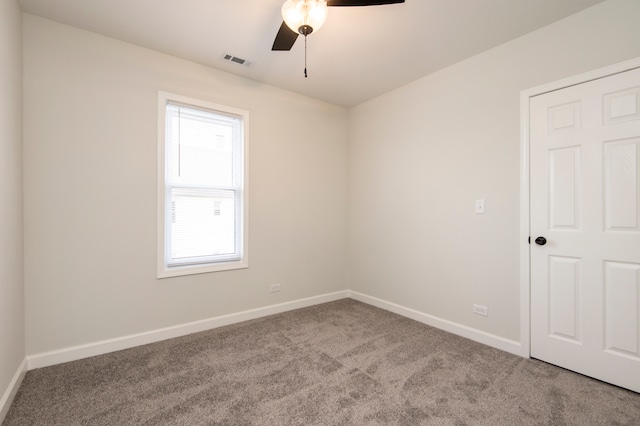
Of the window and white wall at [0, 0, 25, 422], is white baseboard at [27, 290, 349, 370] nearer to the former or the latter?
white wall at [0, 0, 25, 422]

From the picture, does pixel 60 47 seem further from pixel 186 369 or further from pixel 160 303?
pixel 186 369

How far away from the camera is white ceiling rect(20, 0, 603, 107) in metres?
2.17

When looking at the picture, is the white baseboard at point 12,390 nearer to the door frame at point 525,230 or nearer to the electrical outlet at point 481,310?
the electrical outlet at point 481,310

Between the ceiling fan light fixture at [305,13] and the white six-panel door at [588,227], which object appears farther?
the white six-panel door at [588,227]

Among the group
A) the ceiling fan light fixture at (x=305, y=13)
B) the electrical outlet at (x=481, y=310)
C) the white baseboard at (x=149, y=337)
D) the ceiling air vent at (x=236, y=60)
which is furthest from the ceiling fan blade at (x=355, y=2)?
the white baseboard at (x=149, y=337)

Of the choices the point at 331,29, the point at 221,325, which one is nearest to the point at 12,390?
the point at 221,325

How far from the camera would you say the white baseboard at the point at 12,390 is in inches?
67.4

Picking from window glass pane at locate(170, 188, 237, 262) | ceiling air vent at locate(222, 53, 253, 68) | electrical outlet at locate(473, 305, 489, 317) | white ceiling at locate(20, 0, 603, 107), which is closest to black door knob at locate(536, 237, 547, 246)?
electrical outlet at locate(473, 305, 489, 317)

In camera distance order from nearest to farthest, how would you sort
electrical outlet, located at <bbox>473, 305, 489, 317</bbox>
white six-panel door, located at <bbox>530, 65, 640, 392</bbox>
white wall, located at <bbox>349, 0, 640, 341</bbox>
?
white six-panel door, located at <bbox>530, 65, 640, 392</bbox> < white wall, located at <bbox>349, 0, 640, 341</bbox> < electrical outlet, located at <bbox>473, 305, 489, 317</bbox>

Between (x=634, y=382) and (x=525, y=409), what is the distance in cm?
88

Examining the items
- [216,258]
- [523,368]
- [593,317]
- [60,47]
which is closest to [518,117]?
[593,317]

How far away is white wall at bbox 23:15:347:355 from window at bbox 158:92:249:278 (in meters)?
0.10

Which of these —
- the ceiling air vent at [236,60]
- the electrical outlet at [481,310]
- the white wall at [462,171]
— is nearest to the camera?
the white wall at [462,171]

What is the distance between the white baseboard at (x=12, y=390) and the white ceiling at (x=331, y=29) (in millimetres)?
2692
